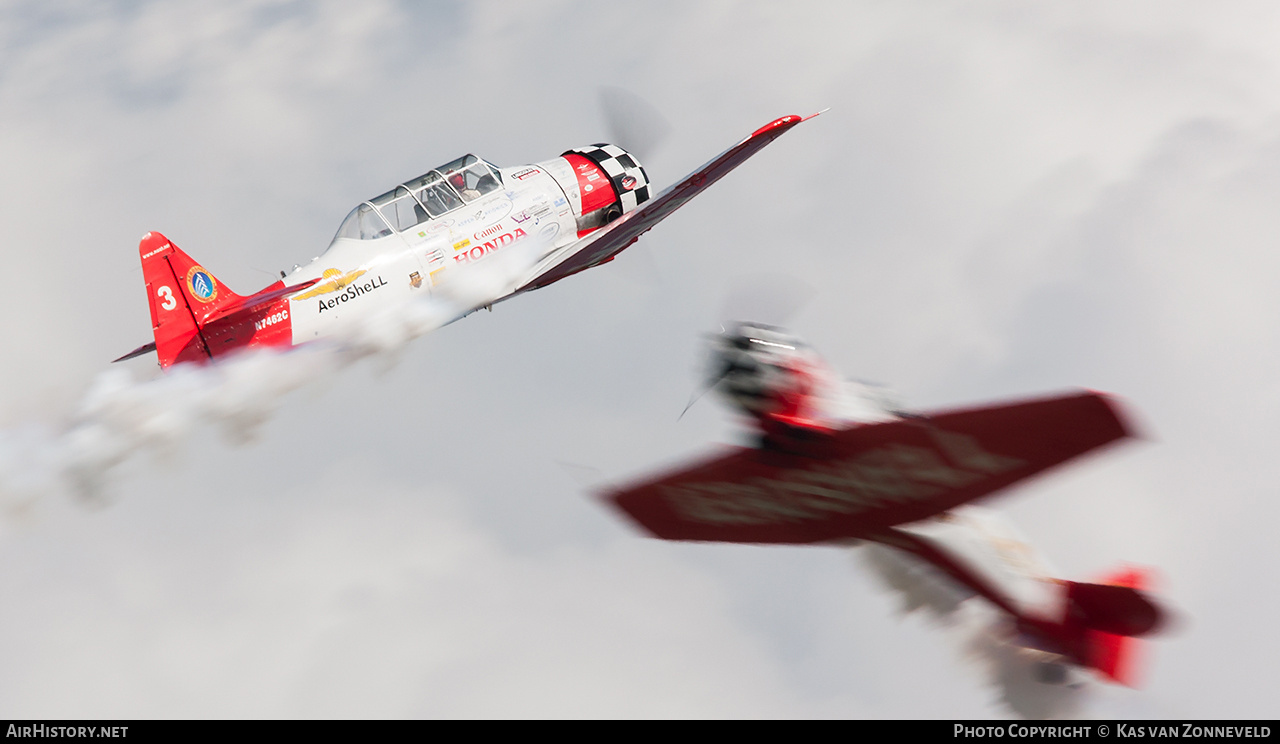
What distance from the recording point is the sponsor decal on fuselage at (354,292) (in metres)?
19.5

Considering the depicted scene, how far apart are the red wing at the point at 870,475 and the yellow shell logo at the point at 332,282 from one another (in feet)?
25.9

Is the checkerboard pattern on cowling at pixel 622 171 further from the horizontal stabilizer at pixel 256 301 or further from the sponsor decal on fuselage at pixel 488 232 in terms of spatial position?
the horizontal stabilizer at pixel 256 301

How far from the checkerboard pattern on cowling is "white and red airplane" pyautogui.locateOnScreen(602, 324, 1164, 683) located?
987cm

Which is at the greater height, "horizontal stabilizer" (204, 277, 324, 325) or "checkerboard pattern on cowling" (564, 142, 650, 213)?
"checkerboard pattern on cowling" (564, 142, 650, 213)

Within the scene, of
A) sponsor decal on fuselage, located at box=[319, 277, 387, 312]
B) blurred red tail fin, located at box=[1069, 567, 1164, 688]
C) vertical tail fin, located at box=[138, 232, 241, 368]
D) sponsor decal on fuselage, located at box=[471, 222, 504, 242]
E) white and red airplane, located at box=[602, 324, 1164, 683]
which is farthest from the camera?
sponsor decal on fuselage, located at box=[471, 222, 504, 242]

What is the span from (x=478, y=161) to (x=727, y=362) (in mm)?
11951

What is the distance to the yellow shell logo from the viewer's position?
19375 mm

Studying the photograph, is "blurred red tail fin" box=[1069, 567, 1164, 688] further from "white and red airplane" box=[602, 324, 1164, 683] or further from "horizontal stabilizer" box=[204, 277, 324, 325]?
"horizontal stabilizer" box=[204, 277, 324, 325]

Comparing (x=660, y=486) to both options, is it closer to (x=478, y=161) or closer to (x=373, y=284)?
(x=373, y=284)

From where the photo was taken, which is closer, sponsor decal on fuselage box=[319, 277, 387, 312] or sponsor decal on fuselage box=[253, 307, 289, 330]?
sponsor decal on fuselage box=[253, 307, 289, 330]

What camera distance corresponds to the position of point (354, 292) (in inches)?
776

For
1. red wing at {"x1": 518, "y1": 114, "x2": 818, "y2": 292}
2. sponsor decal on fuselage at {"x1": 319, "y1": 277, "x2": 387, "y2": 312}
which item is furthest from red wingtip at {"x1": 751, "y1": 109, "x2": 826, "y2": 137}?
sponsor decal on fuselage at {"x1": 319, "y1": 277, "x2": 387, "y2": 312}

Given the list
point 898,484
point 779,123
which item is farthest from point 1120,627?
point 779,123

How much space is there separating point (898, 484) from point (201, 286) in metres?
10.9
